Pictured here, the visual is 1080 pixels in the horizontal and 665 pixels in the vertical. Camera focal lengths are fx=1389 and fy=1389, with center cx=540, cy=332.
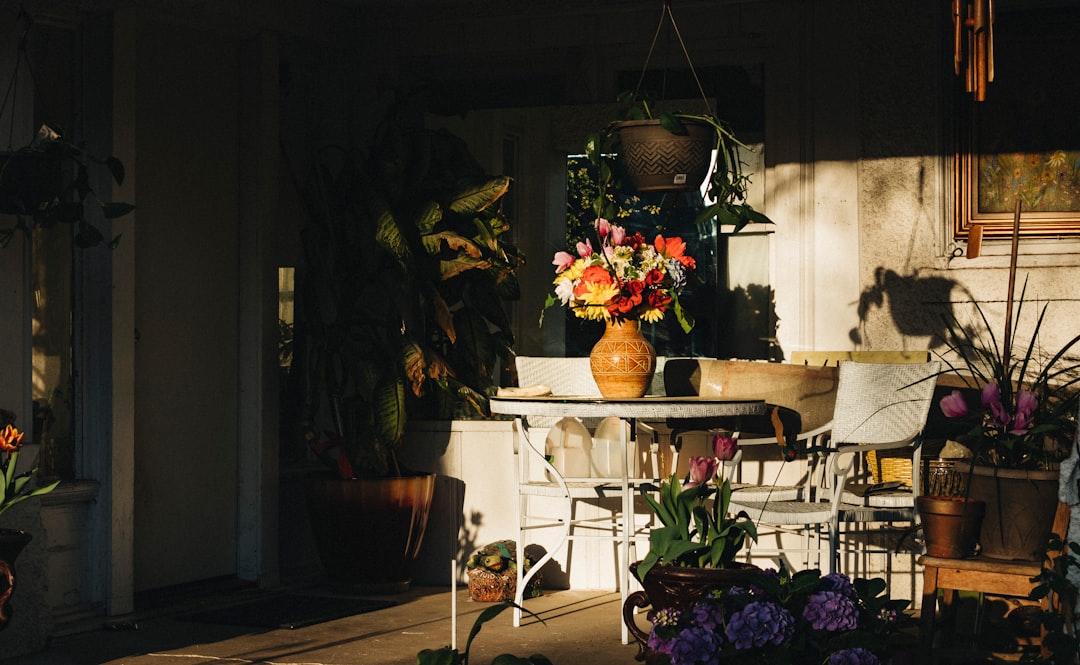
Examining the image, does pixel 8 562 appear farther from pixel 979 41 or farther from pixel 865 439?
pixel 979 41

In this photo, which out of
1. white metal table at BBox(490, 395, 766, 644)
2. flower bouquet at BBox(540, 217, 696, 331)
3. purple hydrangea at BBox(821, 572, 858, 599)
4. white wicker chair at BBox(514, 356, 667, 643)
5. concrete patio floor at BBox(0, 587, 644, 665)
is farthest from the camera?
white wicker chair at BBox(514, 356, 667, 643)

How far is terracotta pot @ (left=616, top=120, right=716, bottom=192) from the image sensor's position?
16.2ft

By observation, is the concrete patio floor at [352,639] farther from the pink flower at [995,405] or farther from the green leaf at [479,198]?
the green leaf at [479,198]

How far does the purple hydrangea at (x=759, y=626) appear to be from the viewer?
2.97 m

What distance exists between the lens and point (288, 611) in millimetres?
5645

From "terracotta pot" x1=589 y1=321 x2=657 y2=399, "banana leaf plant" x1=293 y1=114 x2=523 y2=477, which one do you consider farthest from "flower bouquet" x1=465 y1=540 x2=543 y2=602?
"terracotta pot" x1=589 y1=321 x2=657 y2=399

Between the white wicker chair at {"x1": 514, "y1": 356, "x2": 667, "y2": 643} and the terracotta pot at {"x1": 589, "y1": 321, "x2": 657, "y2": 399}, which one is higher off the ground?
the terracotta pot at {"x1": 589, "y1": 321, "x2": 657, "y2": 399}

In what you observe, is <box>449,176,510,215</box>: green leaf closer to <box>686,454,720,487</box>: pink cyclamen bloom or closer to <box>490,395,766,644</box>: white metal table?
<box>490,395,766,644</box>: white metal table

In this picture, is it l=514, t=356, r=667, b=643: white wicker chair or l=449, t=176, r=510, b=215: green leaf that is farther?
l=449, t=176, r=510, b=215: green leaf

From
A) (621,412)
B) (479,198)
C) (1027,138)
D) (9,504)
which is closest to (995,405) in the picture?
(621,412)

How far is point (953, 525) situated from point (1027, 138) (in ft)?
8.26

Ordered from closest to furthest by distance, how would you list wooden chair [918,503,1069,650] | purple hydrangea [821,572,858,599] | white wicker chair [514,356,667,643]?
purple hydrangea [821,572,858,599] → wooden chair [918,503,1069,650] → white wicker chair [514,356,667,643]

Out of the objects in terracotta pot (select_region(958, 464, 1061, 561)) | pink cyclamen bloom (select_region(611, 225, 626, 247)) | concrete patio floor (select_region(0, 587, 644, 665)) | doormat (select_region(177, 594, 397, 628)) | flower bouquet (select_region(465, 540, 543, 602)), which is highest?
pink cyclamen bloom (select_region(611, 225, 626, 247))

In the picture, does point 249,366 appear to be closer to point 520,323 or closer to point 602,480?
point 520,323
